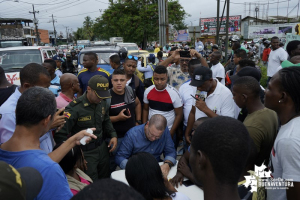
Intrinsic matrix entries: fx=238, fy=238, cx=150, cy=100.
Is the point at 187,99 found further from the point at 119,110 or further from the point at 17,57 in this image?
the point at 17,57

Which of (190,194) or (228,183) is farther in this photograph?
(190,194)

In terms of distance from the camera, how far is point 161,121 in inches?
123

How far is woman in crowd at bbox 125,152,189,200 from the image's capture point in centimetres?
193

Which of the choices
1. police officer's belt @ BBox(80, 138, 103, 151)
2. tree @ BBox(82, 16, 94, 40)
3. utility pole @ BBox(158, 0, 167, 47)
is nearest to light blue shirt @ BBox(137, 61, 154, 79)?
police officer's belt @ BBox(80, 138, 103, 151)

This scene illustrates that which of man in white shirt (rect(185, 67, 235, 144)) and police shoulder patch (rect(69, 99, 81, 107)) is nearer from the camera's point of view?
police shoulder patch (rect(69, 99, 81, 107))

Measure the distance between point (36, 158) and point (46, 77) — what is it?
5.13ft

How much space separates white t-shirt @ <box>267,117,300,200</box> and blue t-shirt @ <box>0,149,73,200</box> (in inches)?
58.7

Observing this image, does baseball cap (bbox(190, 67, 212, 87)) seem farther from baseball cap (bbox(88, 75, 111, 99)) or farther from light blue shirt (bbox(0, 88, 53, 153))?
light blue shirt (bbox(0, 88, 53, 153))

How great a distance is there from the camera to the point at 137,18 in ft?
89.0

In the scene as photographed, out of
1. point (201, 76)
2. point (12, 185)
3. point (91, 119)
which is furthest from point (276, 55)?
point (12, 185)

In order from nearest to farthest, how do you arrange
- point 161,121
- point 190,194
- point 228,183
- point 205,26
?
point 228,183
point 190,194
point 161,121
point 205,26

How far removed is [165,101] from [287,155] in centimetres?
250

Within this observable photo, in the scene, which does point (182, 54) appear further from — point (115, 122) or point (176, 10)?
point (176, 10)

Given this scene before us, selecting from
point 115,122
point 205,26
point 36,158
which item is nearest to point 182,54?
point 115,122
